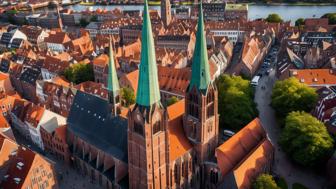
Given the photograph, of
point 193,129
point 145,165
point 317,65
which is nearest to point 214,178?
point 193,129

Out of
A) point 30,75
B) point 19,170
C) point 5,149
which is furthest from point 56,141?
point 30,75

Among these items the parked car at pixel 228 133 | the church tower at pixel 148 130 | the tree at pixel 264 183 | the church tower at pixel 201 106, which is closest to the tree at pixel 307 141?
the parked car at pixel 228 133

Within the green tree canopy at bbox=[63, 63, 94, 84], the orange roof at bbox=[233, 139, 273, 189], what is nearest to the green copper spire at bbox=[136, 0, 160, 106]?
the orange roof at bbox=[233, 139, 273, 189]

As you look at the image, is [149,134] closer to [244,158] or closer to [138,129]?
[138,129]

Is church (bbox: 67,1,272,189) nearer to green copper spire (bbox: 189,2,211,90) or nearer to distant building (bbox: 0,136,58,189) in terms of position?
green copper spire (bbox: 189,2,211,90)

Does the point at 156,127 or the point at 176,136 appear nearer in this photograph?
the point at 156,127

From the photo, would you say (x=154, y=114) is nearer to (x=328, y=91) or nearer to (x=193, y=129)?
(x=193, y=129)
